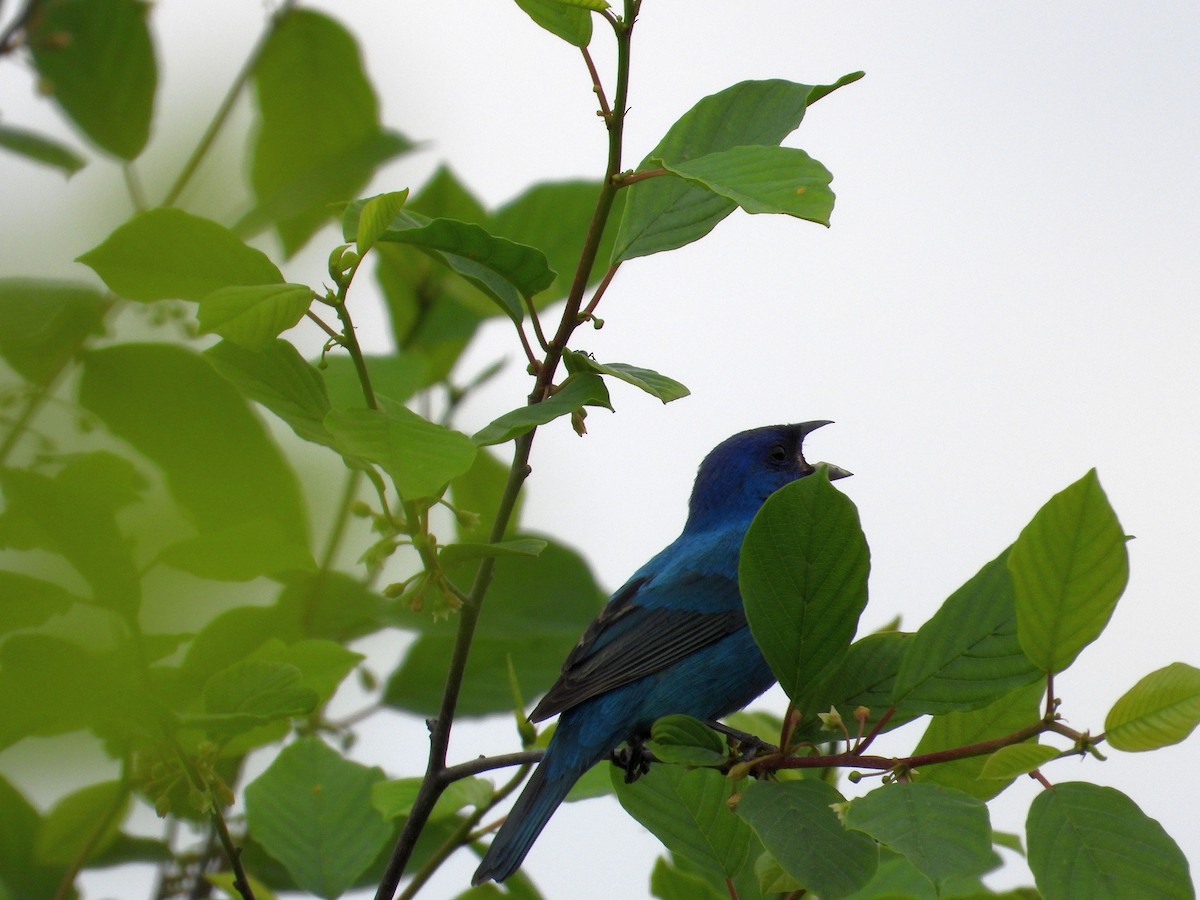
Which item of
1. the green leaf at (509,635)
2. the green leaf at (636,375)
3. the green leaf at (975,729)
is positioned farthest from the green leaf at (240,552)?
the green leaf at (509,635)

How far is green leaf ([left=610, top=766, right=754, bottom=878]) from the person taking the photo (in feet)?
7.01

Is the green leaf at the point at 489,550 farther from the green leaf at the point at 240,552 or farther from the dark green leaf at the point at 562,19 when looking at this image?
the dark green leaf at the point at 562,19

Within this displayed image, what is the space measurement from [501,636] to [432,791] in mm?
954

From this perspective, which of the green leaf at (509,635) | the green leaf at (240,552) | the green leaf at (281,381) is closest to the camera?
the green leaf at (240,552)

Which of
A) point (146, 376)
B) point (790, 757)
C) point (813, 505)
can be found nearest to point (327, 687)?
point (146, 376)

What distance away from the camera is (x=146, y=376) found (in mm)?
1815

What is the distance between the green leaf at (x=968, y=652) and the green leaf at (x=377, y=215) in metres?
0.89

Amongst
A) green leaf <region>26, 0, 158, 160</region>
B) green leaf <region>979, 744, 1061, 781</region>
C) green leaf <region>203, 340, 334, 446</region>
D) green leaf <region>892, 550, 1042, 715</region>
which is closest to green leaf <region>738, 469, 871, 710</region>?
green leaf <region>892, 550, 1042, 715</region>

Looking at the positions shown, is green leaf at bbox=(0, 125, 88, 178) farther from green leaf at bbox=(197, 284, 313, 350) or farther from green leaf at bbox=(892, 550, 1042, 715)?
green leaf at bbox=(892, 550, 1042, 715)

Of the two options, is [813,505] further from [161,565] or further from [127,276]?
[127,276]

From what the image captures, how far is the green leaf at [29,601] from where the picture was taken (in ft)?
3.88

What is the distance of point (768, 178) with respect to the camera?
65.2 inches

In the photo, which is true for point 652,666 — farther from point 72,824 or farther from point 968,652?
point 968,652

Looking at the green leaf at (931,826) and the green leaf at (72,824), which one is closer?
the green leaf at (931,826)
